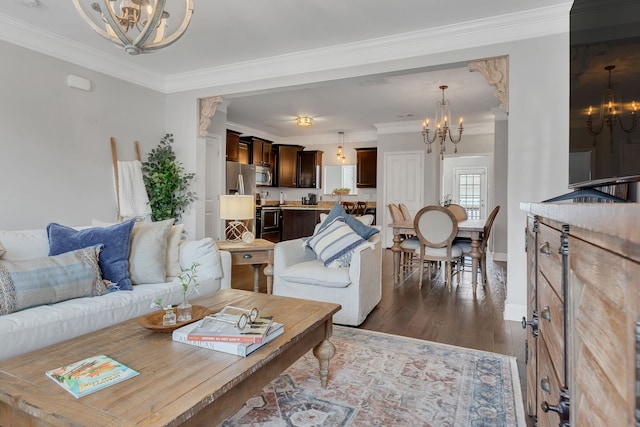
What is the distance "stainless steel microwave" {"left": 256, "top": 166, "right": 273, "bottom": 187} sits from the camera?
337 inches

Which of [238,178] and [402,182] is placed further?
[402,182]

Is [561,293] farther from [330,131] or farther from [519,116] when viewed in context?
[330,131]

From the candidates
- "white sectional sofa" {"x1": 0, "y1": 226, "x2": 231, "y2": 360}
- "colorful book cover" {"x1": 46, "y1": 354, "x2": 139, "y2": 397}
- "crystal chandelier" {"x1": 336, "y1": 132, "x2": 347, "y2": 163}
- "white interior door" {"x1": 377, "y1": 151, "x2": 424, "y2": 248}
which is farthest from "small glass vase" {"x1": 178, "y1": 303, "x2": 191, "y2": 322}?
"crystal chandelier" {"x1": 336, "y1": 132, "x2": 347, "y2": 163}

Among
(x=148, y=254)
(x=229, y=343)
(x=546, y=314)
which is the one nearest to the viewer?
(x=546, y=314)

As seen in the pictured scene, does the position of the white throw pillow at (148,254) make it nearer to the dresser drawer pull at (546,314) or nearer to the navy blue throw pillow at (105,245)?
the navy blue throw pillow at (105,245)

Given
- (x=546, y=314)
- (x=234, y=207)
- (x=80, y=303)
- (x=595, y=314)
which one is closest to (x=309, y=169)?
(x=234, y=207)

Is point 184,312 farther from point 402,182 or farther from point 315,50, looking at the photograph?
point 402,182

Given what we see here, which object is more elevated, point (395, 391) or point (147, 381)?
point (147, 381)

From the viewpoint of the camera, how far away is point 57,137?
12.5 feet

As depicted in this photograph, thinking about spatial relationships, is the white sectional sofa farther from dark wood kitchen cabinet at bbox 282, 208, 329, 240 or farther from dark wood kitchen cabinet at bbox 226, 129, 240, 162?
dark wood kitchen cabinet at bbox 282, 208, 329, 240

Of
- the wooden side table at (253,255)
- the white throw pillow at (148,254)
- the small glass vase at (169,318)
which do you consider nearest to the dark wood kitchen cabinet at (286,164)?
the wooden side table at (253,255)

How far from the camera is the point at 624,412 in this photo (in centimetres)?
37

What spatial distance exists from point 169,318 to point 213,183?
4.53 m

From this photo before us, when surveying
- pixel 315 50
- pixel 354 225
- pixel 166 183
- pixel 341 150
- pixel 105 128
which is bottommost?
pixel 354 225
